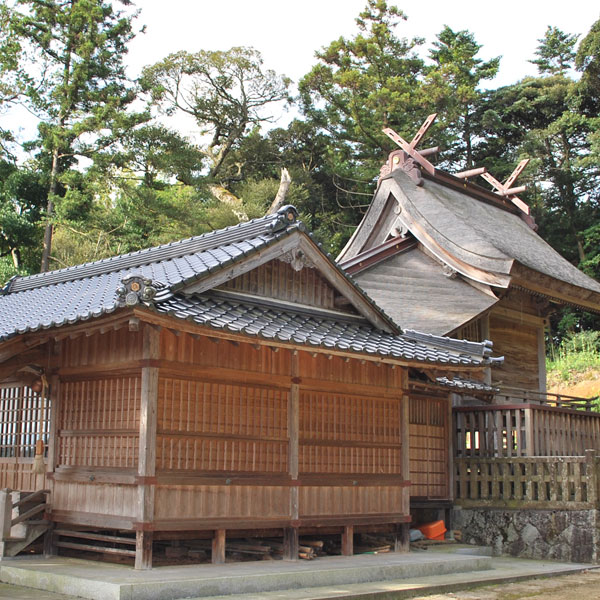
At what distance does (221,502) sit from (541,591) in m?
4.43

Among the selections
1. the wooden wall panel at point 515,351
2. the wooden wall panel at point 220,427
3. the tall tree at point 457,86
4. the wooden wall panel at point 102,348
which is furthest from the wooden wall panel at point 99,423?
the tall tree at point 457,86

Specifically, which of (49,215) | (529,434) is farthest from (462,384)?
(49,215)

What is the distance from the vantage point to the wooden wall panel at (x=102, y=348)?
29.8ft

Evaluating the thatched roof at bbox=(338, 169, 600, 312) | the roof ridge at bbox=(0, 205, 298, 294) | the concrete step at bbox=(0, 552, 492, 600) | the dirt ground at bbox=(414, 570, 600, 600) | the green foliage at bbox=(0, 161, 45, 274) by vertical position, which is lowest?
the dirt ground at bbox=(414, 570, 600, 600)

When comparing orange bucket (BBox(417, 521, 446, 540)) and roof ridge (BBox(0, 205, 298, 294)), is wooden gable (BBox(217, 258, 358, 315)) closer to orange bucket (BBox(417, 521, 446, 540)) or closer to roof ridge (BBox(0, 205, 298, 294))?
roof ridge (BBox(0, 205, 298, 294))

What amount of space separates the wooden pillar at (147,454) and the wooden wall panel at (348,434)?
2497mm

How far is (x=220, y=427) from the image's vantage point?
952 cm

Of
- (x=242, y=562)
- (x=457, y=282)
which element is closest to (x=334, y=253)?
(x=457, y=282)

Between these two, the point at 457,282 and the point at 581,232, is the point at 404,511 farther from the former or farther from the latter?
the point at 581,232

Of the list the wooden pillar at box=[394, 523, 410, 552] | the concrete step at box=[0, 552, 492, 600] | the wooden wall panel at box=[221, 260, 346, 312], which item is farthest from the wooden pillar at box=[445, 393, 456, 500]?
the wooden wall panel at box=[221, 260, 346, 312]

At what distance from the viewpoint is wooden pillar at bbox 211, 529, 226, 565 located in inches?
369

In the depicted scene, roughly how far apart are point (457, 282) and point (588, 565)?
7.42 metres

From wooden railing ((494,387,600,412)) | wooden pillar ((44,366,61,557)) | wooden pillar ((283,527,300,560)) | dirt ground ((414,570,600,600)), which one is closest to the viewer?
dirt ground ((414,570,600,600))

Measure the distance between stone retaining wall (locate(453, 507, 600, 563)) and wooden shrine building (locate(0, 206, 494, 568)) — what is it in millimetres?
2710
